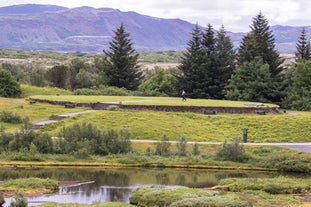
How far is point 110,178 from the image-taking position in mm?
31500

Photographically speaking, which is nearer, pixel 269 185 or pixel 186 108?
pixel 269 185

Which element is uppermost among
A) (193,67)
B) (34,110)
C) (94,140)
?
(193,67)

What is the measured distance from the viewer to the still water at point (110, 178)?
2683cm

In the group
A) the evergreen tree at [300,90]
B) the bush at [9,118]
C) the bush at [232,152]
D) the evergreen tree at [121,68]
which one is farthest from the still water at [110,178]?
the evergreen tree at [121,68]

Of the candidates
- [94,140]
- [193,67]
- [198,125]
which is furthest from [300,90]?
[94,140]

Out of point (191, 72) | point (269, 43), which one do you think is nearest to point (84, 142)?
point (191, 72)

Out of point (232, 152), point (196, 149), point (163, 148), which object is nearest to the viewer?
point (232, 152)

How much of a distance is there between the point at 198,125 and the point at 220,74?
976 inches

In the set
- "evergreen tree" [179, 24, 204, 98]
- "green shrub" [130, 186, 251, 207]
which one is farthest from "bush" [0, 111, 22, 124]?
"evergreen tree" [179, 24, 204, 98]

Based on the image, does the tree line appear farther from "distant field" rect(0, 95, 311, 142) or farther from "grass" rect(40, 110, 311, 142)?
"grass" rect(40, 110, 311, 142)

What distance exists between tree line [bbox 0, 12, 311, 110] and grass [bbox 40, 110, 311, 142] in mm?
16017

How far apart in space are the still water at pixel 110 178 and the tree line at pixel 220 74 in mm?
28340

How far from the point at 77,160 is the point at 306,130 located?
17623 millimetres

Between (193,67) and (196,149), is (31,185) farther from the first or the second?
(193,67)
